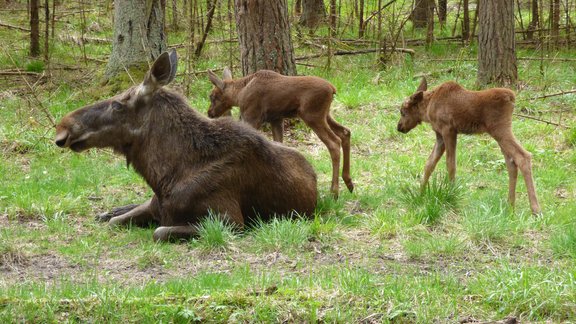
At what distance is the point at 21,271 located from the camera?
688 cm

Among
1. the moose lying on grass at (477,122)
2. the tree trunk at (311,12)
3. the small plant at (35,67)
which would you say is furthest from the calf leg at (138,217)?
the tree trunk at (311,12)

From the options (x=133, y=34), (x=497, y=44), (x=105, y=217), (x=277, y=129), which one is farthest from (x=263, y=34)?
(x=497, y=44)

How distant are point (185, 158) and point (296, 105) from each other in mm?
2027

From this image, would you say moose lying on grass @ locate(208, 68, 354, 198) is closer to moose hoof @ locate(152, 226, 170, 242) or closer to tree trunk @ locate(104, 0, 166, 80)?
moose hoof @ locate(152, 226, 170, 242)

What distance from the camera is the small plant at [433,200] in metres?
7.90

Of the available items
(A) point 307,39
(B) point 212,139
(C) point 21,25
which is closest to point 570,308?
(B) point 212,139

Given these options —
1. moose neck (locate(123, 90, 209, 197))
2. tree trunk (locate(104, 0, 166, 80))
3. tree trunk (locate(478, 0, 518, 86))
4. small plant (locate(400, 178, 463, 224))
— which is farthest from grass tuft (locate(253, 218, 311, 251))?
tree trunk (locate(478, 0, 518, 86))

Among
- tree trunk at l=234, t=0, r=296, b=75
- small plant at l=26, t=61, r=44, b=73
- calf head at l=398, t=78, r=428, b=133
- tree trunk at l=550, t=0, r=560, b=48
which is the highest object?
tree trunk at l=550, t=0, r=560, b=48

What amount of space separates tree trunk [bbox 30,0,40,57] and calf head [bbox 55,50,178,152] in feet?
28.0

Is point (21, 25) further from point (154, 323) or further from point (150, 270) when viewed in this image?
point (154, 323)

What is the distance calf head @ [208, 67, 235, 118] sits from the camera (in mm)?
10625

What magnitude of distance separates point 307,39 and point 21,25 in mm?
7543

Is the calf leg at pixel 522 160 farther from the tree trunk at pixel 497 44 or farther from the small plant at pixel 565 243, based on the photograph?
the tree trunk at pixel 497 44

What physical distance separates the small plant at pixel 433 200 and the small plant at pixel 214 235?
185 cm
